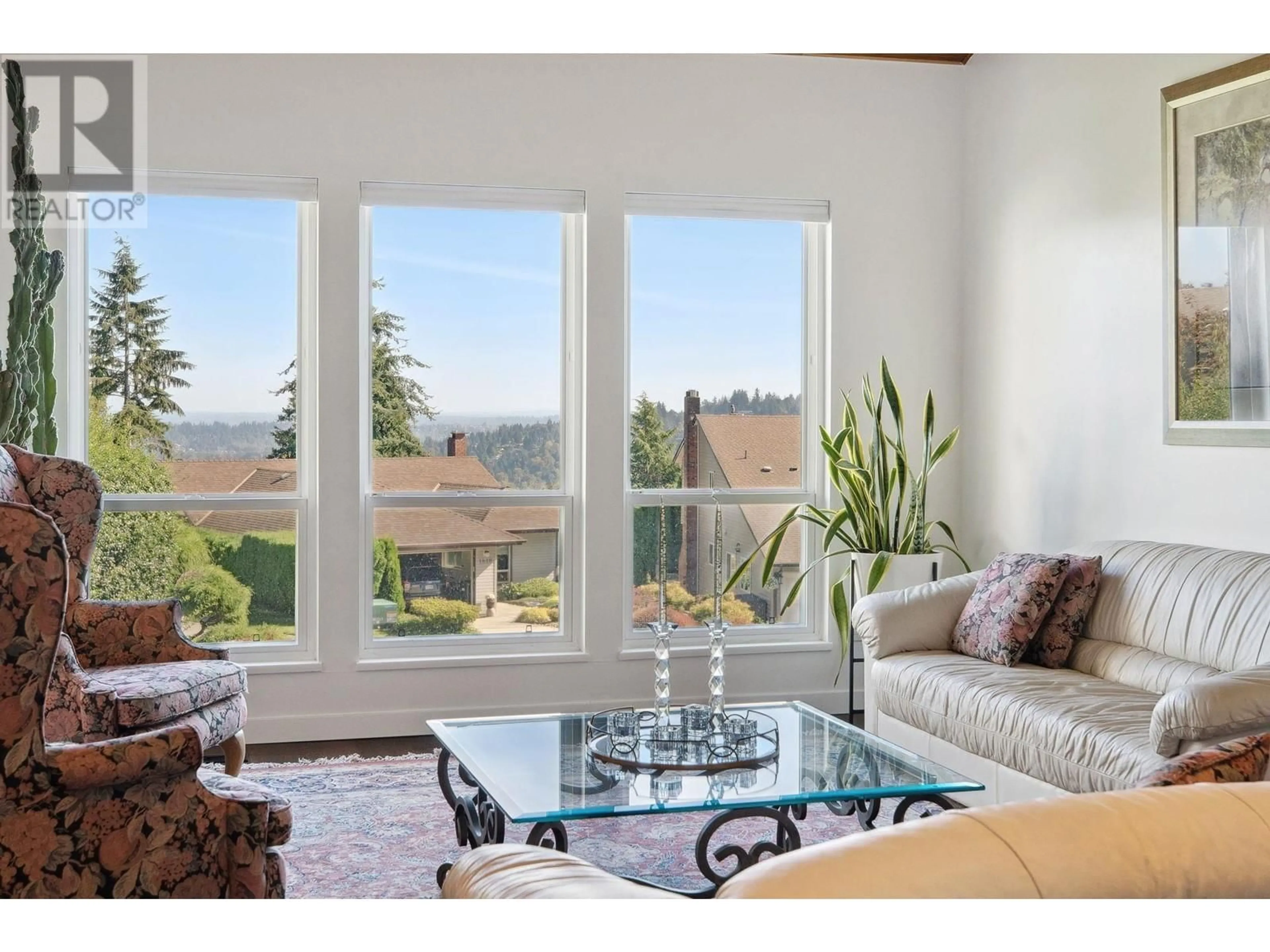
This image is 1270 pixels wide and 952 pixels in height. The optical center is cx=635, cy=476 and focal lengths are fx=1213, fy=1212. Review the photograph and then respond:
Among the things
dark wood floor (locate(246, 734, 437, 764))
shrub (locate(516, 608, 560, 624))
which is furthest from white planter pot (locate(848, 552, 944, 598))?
dark wood floor (locate(246, 734, 437, 764))

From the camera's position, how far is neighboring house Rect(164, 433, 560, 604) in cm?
497

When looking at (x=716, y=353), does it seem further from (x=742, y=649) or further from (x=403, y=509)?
(x=403, y=509)

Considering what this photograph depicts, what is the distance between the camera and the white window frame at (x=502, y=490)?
197 inches

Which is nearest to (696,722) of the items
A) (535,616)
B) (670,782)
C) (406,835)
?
(670,782)

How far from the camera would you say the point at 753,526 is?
5.50 m

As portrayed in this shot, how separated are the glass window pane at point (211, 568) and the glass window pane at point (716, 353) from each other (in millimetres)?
1552

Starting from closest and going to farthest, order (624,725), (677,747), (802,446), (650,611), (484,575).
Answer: (677,747) < (624,725) < (484,575) < (650,611) < (802,446)

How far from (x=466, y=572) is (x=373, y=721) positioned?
73 centimetres

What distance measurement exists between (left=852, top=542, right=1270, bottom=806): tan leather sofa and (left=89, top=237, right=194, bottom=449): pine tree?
2884mm

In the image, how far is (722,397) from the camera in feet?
17.9

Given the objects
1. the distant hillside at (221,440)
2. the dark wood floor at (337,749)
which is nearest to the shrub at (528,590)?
the dark wood floor at (337,749)

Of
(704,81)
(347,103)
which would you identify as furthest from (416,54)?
(704,81)

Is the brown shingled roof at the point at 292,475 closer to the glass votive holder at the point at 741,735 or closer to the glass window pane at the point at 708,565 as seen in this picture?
the glass window pane at the point at 708,565

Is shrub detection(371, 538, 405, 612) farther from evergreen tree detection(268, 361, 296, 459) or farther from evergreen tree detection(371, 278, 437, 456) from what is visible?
evergreen tree detection(268, 361, 296, 459)
